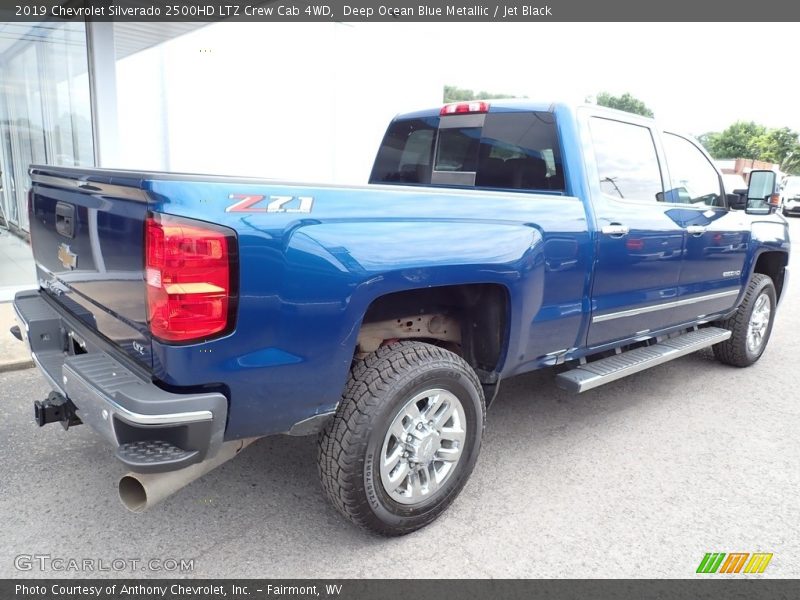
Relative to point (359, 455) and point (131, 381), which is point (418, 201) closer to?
point (359, 455)

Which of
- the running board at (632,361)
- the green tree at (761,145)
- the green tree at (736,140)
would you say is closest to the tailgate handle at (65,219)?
the running board at (632,361)

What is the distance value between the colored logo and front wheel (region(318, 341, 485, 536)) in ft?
3.58

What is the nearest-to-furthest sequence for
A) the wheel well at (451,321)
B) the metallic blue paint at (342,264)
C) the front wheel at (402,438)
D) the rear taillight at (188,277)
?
1. the rear taillight at (188,277)
2. the metallic blue paint at (342,264)
3. the front wheel at (402,438)
4. the wheel well at (451,321)

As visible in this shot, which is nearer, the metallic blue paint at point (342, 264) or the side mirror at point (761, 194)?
the metallic blue paint at point (342, 264)

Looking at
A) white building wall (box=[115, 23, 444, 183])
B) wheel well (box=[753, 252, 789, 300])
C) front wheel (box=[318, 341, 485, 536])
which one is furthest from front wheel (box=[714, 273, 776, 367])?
white building wall (box=[115, 23, 444, 183])

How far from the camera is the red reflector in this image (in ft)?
12.3

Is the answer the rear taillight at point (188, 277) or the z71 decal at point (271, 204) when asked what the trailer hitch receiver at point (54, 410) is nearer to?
the rear taillight at point (188, 277)

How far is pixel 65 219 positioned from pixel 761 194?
4765mm

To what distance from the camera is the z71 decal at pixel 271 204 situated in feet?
6.51

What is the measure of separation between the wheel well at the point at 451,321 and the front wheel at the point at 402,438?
6.5 inches

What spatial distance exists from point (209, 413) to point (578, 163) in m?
2.42

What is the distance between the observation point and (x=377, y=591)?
2342 mm

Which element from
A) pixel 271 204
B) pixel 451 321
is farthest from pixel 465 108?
pixel 271 204

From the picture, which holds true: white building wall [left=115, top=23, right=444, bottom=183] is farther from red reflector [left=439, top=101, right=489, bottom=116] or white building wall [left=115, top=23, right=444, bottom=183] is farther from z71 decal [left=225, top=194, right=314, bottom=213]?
z71 decal [left=225, top=194, right=314, bottom=213]
